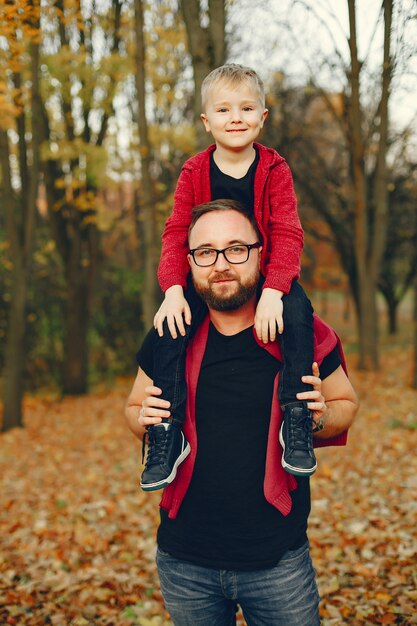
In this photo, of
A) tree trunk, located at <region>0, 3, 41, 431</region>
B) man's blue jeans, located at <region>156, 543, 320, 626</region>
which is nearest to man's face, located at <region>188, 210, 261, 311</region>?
man's blue jeans, located at <region>156, 543, 320, 626</region>

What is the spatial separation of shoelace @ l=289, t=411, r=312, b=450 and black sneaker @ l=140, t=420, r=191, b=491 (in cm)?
39

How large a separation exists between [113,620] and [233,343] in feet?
9.01

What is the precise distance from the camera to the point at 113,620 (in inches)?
159

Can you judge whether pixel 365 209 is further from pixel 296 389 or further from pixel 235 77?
pixel 296 389

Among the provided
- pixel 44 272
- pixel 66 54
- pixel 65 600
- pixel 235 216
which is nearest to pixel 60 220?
pixel 44 272

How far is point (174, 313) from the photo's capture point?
90.3 inches

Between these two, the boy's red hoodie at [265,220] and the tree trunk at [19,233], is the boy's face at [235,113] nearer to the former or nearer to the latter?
the boy's red hoodie at [265,220]

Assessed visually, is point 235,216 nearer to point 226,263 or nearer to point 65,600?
point 226,263

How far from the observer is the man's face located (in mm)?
2219

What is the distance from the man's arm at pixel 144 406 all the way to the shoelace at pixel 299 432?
45 cm

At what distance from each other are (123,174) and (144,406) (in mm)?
10970

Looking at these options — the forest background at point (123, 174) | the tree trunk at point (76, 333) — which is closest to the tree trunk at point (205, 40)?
the forest background at point (123, 174)

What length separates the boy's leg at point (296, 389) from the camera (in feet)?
6.86

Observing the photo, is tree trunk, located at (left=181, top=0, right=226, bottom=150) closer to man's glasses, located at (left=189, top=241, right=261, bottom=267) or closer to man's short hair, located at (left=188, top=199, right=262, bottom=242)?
man's short hair, located at (left=188, top=199, right=262, bottom=242)
